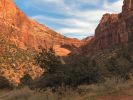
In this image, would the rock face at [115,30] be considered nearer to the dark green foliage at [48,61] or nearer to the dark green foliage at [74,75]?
the dark green foliage at [48,61]

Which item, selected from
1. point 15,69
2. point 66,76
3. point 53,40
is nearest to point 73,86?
point 66,76

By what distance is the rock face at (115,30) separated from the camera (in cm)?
13012

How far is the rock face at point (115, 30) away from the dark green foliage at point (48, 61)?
306 ft

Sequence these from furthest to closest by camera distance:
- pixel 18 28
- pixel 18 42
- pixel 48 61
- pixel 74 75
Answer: pixel 18 28 < pixel 18 42 < pixel 48 61 < pixel 74 75

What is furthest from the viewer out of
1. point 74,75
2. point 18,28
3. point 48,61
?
point 18,28

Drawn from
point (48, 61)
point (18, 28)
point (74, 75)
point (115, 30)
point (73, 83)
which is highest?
point (18, 28)

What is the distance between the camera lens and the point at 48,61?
24.8 meters

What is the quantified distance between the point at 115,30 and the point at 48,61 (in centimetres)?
12875

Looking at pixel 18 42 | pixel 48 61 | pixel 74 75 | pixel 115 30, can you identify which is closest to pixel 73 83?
pixel 74 75

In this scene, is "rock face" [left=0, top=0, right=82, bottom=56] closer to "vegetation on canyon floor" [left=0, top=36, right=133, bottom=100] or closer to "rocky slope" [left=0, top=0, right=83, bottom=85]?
"rocky slope" [left=0, top=0, right=83, bottom=85]

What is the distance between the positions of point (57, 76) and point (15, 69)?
61.4 metres

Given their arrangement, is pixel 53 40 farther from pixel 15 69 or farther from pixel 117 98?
pixel 117 98

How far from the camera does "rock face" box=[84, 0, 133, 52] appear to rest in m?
130

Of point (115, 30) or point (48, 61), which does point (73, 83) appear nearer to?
point (48, 61)
